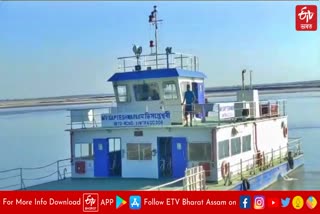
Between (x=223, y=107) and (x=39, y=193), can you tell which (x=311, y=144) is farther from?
(x=39, y=193)

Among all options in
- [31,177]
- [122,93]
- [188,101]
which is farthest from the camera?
[31,177]

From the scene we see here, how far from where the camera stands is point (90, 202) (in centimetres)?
319

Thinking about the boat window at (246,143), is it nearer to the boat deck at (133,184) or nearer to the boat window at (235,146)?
the boat window at (235,146)

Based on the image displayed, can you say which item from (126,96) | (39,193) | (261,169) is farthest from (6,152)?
(39,193)

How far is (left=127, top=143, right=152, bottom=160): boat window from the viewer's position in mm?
6824

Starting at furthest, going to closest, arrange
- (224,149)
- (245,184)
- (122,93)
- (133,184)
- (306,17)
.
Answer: (122,93), (224,149), (245,184), (133,184), (306,17)

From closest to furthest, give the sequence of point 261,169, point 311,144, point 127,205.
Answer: point 127,205 → point 261,169 → point 311,144

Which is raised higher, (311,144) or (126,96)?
(126,96)

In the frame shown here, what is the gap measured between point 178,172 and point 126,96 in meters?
1.72

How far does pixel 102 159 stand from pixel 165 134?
1.10 meters

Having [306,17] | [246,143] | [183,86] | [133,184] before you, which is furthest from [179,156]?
[306,17]

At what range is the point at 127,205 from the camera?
10.4 feet

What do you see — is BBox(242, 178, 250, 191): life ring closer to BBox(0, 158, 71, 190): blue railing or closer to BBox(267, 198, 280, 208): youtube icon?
BBox(267, 198, 280, 208): youtube icon

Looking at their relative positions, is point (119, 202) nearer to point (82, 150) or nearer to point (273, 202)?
point (273, 202)
